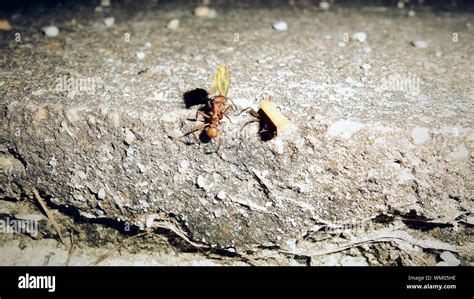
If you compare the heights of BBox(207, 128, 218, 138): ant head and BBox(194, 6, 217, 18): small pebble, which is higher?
Answer: BBox(194, 6, 217, 18): small pebble

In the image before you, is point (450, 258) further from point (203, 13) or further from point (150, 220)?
point (203, 13)

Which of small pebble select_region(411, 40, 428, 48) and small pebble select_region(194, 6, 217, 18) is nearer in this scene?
small pebble select_region(411, 40, 428, 48)

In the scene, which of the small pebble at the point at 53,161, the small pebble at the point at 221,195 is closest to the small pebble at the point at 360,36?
the small pebble at the point at 221,195

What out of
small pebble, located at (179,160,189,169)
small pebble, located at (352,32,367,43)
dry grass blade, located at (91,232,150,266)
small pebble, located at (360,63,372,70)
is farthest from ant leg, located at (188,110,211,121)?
small pebble, located at (352,32,367,43)

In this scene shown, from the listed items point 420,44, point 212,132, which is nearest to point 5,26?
point 212,132

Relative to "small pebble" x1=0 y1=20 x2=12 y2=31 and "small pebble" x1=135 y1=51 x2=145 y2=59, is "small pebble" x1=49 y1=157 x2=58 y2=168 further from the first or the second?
"small pebble" x1=0 y1=20 x2=12 y2=31

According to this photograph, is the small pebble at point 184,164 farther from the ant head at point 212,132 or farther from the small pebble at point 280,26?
the small pebble at point 280,26

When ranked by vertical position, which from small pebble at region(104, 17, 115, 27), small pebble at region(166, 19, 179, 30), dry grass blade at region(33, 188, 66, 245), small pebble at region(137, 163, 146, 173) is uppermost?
small pebble at region(166, 19, 179, 30)
